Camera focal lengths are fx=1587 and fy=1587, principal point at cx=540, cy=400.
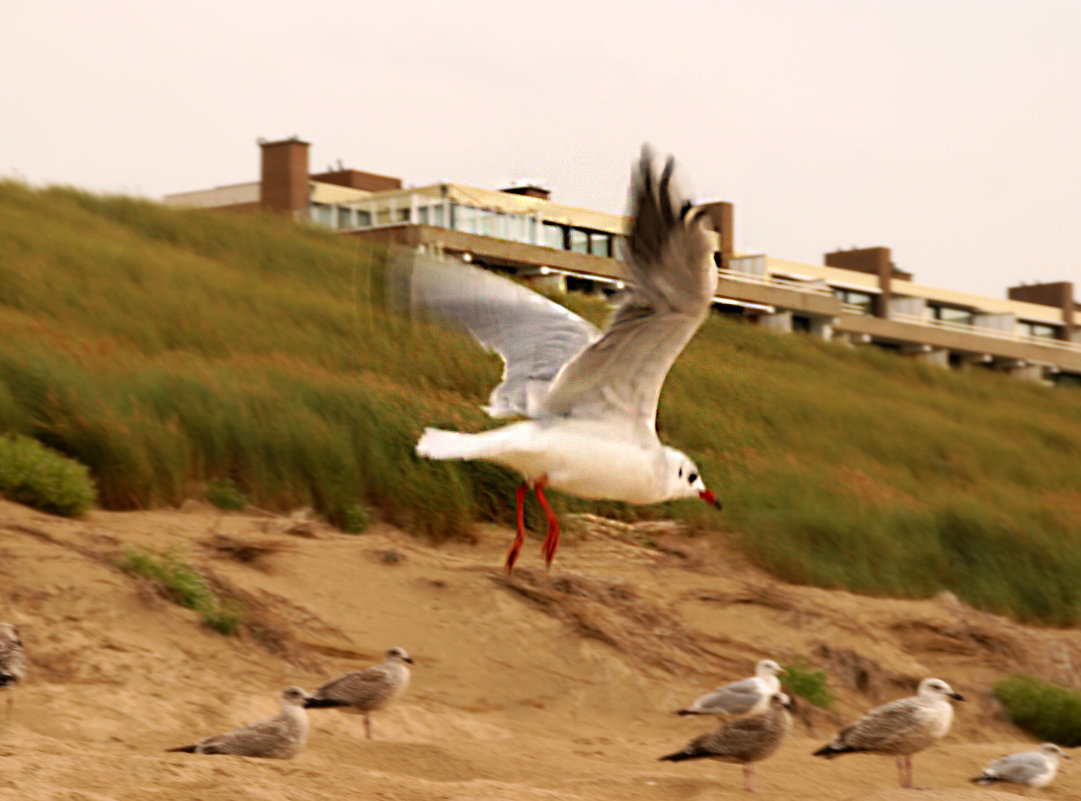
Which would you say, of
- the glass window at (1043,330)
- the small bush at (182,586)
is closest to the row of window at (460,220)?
the glass window at (1043,330)

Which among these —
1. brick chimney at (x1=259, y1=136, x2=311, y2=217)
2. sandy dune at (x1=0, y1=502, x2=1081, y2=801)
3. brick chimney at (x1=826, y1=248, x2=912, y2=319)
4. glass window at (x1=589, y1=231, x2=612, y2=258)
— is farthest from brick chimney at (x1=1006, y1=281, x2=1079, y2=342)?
sandy dune at (x1=0, y1=502, x2=1081, y2=801)

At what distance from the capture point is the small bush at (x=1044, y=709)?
38.8 feet

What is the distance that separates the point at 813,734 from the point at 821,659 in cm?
155

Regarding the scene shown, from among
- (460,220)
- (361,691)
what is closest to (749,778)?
(361,691)

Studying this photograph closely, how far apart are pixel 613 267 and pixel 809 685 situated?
52.4 feet

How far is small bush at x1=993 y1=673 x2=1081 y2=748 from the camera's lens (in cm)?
1181

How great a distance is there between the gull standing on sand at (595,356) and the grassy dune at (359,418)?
9.55 feet

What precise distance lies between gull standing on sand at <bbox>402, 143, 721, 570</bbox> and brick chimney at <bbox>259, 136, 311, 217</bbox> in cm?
2953

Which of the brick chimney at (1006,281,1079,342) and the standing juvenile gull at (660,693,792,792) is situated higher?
the brick chimney at (1006,281,1079,342)

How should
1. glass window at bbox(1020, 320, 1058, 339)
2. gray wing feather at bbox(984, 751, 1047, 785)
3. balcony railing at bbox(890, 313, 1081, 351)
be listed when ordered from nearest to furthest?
gray wing feather at bbox(984, 751, 1047, 785), balcony railing at bbox(890, 313, 1081, 351), glass window at bbox(1020, 320, 1058, 339)

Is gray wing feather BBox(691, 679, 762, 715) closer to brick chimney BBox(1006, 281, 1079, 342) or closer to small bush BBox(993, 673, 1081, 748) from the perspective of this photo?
small bush BBox(993, 673, 1081, 748)

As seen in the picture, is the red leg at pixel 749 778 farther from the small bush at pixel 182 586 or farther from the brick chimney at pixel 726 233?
the brick chimney at pixel 726 233

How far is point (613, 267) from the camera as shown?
26406mm

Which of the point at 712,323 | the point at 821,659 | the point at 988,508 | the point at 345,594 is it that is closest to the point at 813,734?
the point at 821,659
